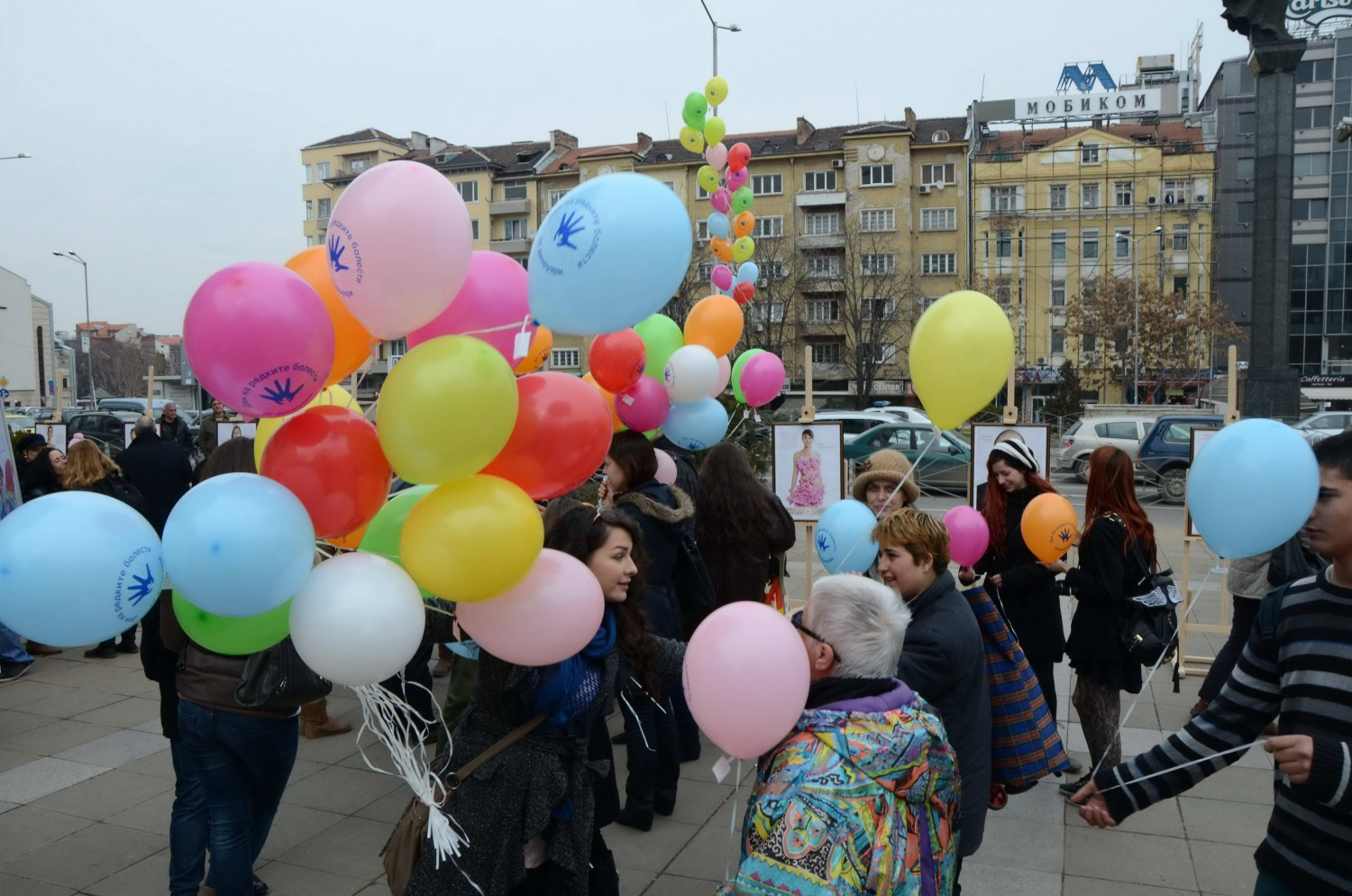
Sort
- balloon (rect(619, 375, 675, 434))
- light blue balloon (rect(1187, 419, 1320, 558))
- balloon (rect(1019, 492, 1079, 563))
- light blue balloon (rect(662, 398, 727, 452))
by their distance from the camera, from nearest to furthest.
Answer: light blue balloon (rect(1187, 419, 1320, 558)) → balloon (rect(1019, 492, 1079, 563)) → balloon (rect(619, 375, 675, 434)) → light blue balloon (rect(662, 398, 727, 452))

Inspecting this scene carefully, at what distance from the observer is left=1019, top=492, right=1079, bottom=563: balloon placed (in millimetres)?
4418

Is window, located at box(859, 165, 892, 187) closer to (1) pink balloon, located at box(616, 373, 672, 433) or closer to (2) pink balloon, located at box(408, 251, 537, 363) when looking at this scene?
(1) pink balloon, located at box(616, 373, 672, 433)

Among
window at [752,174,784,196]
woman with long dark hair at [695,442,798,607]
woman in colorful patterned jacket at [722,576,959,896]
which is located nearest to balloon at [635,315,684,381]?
woman with long dark hair at [695,442,798,607]

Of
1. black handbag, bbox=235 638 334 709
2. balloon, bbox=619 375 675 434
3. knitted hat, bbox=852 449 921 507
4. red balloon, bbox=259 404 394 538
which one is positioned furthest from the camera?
balloon, bbox=619 375 675 434

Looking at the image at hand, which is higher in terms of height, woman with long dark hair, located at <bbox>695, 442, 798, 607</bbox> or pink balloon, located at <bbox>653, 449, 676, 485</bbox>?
pink balloon, located at <bbox>653, 449, 676, 485</bbox>

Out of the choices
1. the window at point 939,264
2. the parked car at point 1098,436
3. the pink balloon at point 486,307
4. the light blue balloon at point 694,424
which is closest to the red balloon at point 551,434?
the pink balloon at point 486,307

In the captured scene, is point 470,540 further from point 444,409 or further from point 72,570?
point 72,570

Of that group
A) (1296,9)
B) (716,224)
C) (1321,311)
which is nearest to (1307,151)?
(1321,311)

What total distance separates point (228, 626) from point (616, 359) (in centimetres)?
259

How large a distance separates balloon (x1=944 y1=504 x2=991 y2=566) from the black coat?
503 millimetres

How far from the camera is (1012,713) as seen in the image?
335cm

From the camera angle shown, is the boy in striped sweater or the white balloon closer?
the boy in striped sweater

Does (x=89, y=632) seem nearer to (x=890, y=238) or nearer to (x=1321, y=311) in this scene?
(x=890, y=238)

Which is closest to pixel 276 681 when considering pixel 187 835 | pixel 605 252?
pixel 187 835
